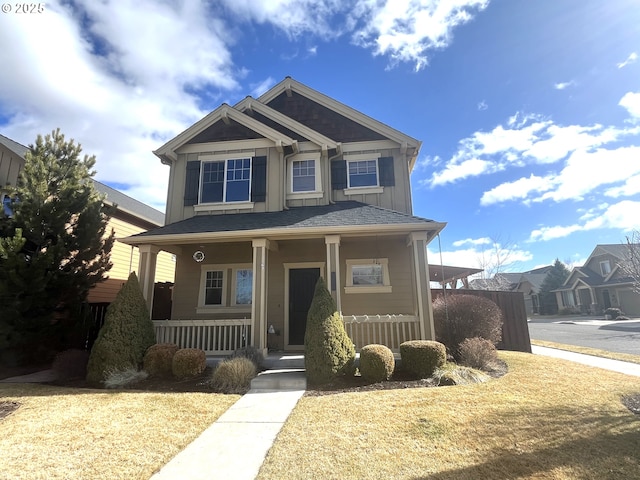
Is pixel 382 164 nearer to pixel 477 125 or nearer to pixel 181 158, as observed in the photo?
pixel 477 125

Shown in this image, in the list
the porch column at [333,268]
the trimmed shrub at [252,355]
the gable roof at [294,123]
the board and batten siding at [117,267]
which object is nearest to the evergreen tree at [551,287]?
the gable roof at [294,123]

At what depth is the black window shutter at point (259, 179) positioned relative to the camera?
10461 millimetres

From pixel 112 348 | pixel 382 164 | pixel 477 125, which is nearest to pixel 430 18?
pixel 382 164

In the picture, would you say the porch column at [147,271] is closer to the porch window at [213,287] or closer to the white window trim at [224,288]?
the white window trim at [224,288]

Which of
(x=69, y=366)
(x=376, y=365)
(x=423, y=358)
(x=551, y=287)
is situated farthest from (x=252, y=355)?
(x=551, y=287)

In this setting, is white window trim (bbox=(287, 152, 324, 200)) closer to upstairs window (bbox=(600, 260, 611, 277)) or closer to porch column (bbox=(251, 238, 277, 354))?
porch column (bbox=(251, 238, 277, 354))

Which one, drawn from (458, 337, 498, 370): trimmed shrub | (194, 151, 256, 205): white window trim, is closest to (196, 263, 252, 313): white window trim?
(194, 151, 256, 205): white window trim

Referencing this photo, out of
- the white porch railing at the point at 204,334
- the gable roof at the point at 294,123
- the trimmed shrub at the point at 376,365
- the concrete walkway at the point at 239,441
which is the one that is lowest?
the concrete walkway at the point at 239,441

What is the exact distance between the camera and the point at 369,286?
9781 millimetres

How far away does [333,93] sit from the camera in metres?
12.4

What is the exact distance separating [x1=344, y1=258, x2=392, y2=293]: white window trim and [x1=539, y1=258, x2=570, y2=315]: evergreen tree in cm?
3791

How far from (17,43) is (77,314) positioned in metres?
6.97

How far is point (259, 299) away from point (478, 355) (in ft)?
17.7

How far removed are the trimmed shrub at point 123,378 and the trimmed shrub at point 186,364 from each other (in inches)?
27.1
